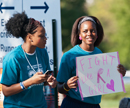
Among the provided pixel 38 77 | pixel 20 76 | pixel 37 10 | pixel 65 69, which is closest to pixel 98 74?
pixel 65 69

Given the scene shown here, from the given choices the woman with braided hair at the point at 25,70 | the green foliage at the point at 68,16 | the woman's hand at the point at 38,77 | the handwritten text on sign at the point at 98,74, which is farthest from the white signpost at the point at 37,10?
the green foliage at the point at 68,16

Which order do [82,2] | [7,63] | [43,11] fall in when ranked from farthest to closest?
[82,2] → [43,11] → [7,63]

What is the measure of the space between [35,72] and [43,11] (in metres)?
1.08

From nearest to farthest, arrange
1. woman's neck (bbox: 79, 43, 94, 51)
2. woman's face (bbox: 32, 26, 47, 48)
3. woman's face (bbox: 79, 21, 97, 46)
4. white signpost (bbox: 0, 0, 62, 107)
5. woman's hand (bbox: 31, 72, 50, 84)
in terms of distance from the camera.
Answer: woman's hand (bbox: 31, 72, 50, 84)
woman's face (bbox: 32, 26, 47, 48)
woman's face (bbox: 79, 21, 97, 46)
woman's neck (bbox: 79, 43, 94, 51)
white signpost (bbox: 0, 0, 62, 107)

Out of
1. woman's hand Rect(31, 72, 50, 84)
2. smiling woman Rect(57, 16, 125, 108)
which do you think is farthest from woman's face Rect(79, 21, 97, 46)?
woman's hand Rect(31, 72, 50, 84)

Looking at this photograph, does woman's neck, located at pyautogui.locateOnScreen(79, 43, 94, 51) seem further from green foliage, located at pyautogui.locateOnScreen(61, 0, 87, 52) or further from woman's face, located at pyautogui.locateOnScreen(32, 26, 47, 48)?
green foliage, located at pyautogui.locateOnScreen(61, 0, 87, 52)

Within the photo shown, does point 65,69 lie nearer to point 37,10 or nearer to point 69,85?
point 69,85

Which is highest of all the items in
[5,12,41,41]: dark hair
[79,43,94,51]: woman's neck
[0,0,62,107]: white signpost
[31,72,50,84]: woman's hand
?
[0,0,62,107]: white signpost

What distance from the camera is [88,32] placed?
2.94m

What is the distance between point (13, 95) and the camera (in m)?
2.71

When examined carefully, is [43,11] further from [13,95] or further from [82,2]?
[82,2]

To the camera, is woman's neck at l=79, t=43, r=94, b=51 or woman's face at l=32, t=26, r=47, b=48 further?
woman's neck at l=79, t=43, r=94, b=51

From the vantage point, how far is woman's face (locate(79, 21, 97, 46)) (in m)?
2.93

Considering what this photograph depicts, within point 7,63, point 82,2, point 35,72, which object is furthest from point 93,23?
point 82,2
